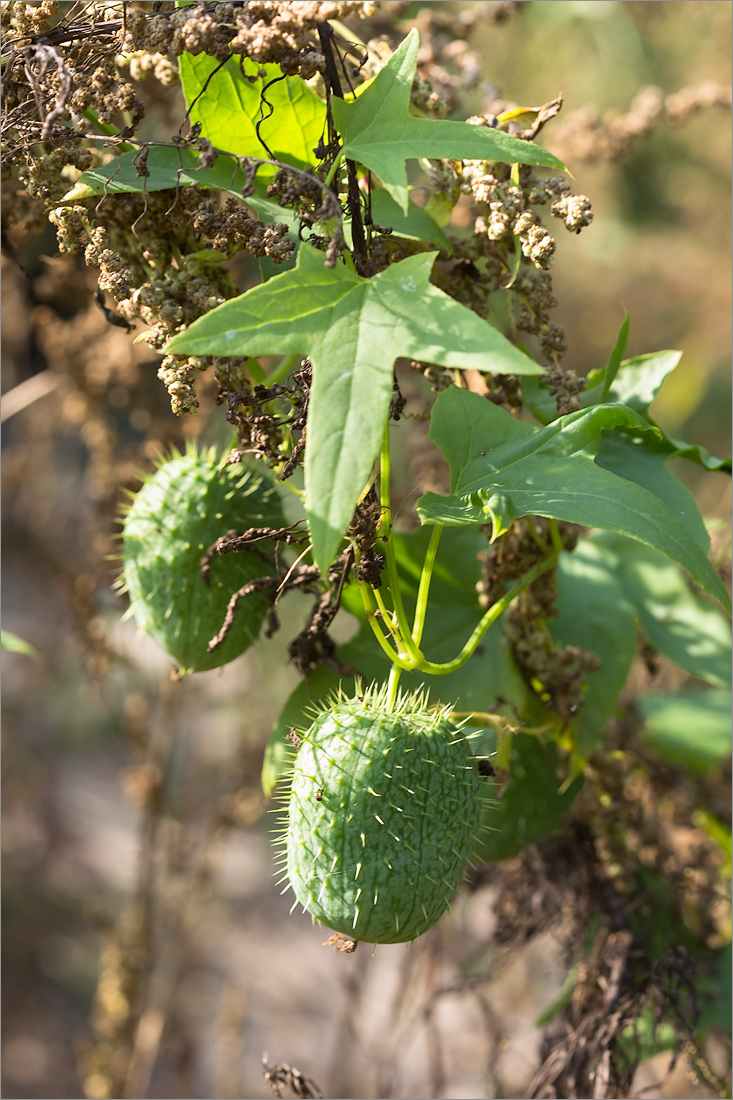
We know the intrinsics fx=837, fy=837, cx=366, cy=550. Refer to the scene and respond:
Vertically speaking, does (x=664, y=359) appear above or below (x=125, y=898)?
above

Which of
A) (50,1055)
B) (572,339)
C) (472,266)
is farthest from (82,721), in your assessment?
(472,266)

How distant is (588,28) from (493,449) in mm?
5370

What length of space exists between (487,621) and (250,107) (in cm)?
62

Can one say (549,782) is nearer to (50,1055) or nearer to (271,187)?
(271,187)

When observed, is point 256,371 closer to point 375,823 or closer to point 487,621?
point 487,621

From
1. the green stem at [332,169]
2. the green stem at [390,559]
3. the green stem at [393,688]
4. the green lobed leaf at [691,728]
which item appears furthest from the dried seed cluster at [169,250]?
the green lobed leaf at [691,728]

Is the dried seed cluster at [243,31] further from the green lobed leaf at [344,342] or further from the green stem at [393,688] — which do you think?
the green stem at [393,688]

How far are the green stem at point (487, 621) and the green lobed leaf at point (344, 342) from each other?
294mm

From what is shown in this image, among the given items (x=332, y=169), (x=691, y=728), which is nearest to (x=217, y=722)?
(x=691, y=728)

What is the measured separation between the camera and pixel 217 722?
4953 millimetres

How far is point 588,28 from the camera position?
5109 mm

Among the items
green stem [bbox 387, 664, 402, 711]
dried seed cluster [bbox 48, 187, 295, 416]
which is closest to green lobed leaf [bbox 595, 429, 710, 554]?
green stem [bbox 387, 664, 402, 711]

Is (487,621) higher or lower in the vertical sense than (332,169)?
lower

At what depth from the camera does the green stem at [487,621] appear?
896 mm
